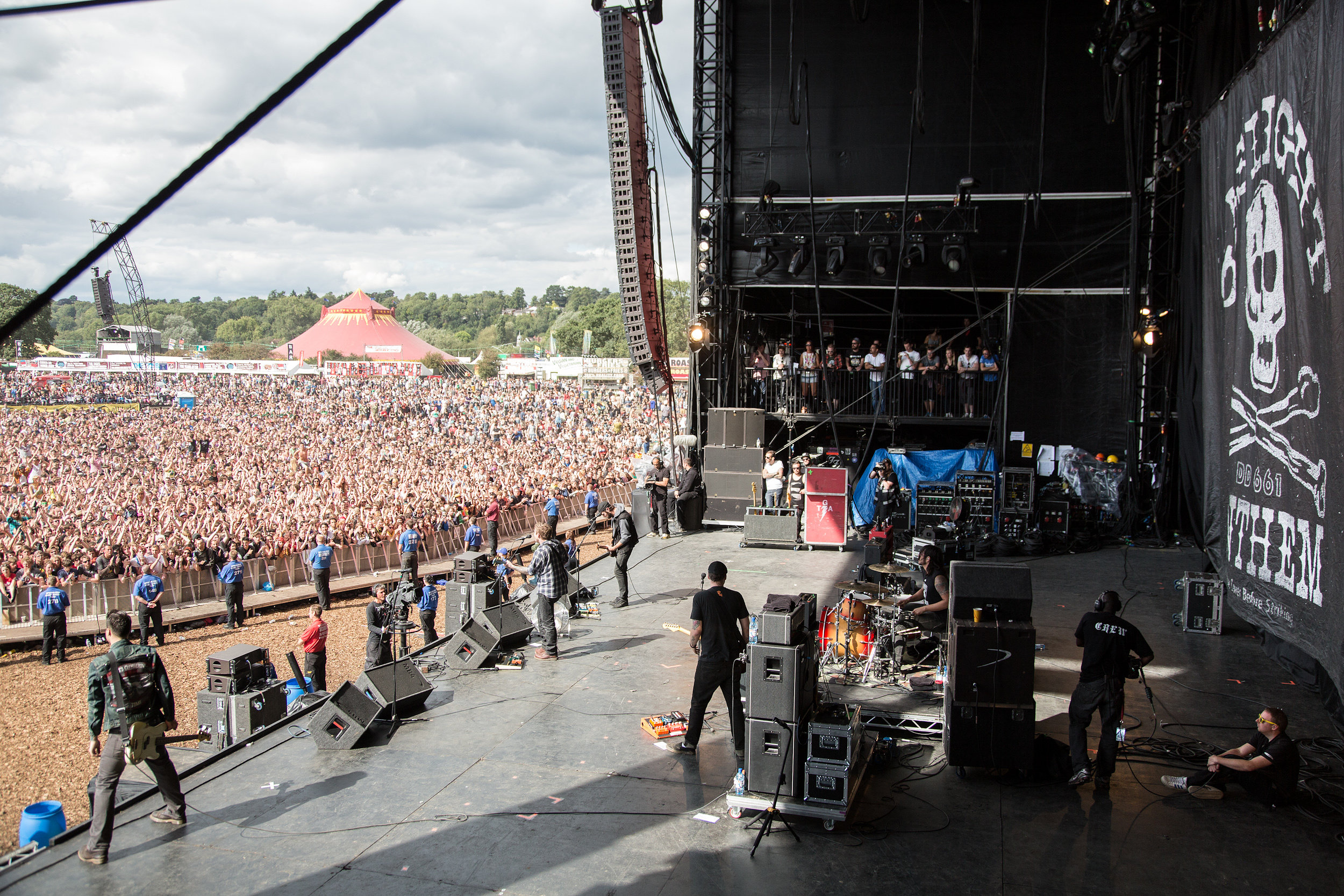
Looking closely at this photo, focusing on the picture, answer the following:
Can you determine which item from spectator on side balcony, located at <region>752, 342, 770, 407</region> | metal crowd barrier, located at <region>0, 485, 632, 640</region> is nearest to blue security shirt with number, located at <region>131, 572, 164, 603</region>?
metal crowd barrier, located at <region>0, 485, 632, 640</region>

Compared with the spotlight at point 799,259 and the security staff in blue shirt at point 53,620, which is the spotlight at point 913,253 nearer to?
the spotlight at point 799,259

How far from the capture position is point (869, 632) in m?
9.27

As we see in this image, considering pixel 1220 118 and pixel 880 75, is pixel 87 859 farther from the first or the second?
pixel 880 75

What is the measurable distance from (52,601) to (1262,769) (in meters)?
18.7

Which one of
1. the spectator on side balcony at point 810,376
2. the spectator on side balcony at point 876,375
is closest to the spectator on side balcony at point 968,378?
the spectator on side balcony at point 876,375

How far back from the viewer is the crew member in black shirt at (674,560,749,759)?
6801mm

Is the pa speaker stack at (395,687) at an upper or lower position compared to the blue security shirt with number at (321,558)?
upper

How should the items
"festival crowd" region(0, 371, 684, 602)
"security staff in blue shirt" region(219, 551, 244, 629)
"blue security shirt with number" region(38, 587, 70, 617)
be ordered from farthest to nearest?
"festival crowd" region(0, 371, 684, 602), "security staff in blue shirt" region(219, 551, 244, 629), "blue security shirt with number" region(38, 587, 70, 617)

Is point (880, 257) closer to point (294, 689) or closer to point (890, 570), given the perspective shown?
point (890, 570)

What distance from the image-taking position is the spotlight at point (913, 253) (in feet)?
57.0

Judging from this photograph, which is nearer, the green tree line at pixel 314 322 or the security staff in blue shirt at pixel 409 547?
the security staff in blue shirt at pixel 409 547

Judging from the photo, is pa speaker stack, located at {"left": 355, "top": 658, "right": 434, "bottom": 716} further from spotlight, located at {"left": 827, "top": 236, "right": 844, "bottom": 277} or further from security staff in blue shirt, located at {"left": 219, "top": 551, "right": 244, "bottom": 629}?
spotlight, located at {"left": 827, "top": 236, "right": 844, "bottom": 277}

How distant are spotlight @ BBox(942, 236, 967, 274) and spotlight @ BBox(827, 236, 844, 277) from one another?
209cm

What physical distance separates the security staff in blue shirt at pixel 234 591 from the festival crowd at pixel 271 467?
5.54 feet
